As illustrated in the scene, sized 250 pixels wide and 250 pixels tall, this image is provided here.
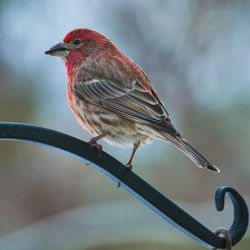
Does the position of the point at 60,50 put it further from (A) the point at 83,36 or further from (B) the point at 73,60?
(A) the point at 83,36

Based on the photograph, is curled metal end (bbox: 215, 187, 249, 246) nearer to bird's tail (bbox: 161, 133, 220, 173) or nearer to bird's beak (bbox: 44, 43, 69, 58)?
bird's tail (bbox: 161, 133, 220, 173)

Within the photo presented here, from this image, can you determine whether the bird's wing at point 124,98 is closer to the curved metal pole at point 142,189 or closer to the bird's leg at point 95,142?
the bird's leg at point 95,142

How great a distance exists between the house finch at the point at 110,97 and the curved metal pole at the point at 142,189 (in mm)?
530

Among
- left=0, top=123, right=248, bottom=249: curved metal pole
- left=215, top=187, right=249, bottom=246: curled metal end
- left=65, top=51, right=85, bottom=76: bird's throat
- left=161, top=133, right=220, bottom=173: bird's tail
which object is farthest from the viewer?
left=65, top=51, right=85, bottom=76: bird's throat

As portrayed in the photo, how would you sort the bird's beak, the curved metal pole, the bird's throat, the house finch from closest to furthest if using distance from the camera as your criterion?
1. the curved metal pole
2. the house finch
3. the bird's beak
4. the bird's throat

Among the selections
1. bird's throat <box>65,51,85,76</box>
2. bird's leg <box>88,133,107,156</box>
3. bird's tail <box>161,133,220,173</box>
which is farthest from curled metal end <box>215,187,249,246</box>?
bird's throat <box>65,51,85,76</box>

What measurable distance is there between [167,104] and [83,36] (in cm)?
439

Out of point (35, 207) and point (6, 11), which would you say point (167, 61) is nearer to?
point (6, 11)

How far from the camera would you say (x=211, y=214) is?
5.29 m

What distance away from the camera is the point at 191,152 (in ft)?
9.76

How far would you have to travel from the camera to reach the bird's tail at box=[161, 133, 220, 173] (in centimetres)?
288

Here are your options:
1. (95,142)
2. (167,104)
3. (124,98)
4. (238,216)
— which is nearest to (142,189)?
(238,216)

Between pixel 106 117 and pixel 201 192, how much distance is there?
4.68 meters

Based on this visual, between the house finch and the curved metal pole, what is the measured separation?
20.9 inches
